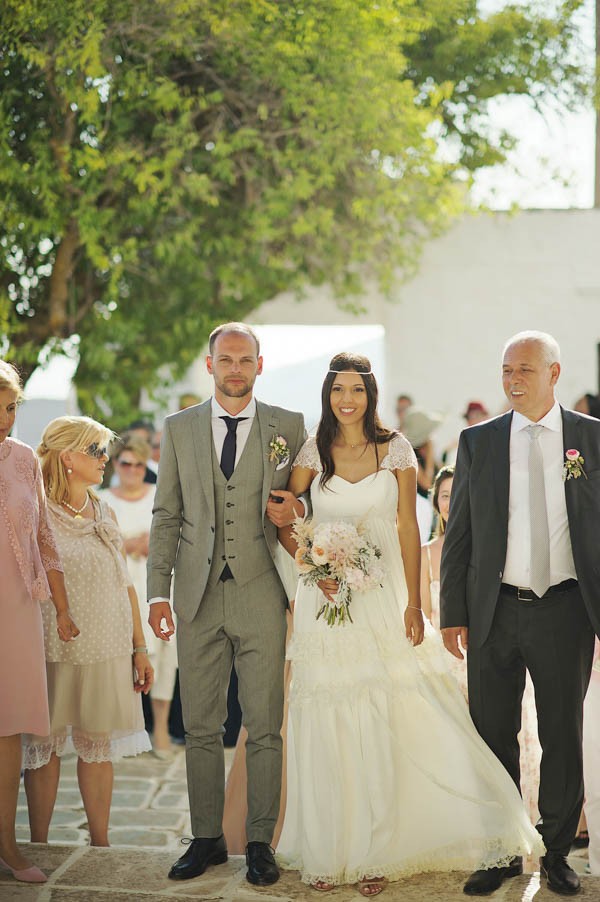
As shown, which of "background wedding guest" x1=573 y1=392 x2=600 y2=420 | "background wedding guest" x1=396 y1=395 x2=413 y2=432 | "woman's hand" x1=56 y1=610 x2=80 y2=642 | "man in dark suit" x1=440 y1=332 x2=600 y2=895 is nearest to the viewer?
"man in dark suit" x1=440 y1=332 x2=600 y2=895

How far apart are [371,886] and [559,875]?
701mm

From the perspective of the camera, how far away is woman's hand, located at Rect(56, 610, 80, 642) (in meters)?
4.54

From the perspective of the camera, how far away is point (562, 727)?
162 inches

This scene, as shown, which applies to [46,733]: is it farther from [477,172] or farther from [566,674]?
[477,172]

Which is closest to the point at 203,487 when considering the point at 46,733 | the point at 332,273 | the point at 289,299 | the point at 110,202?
the point at 46,733

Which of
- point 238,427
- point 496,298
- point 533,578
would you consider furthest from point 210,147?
point 533,578

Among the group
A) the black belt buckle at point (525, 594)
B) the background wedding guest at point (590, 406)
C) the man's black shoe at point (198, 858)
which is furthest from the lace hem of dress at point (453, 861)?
the background wedding guest at point (590, 406)

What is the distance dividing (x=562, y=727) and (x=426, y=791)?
576mm

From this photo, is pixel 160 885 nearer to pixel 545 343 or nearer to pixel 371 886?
pixel 371 886

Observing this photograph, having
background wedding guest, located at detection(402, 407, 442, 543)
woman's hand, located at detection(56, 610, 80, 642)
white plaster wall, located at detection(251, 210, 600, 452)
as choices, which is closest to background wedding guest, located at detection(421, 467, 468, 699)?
background wedding guest, located at detection(402, 407, 442, 543)

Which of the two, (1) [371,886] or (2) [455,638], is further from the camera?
(2) [455,638]

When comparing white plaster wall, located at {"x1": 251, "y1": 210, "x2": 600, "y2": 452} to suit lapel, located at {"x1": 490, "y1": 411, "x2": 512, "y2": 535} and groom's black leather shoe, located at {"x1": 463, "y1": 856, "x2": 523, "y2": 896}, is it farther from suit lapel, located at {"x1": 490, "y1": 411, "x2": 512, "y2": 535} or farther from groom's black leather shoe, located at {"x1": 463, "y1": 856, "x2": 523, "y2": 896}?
groom's black leather shoe, located at {"x1": 463, "y1": 856, "x2": 523, "y2": 896}

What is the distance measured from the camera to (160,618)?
4.30m

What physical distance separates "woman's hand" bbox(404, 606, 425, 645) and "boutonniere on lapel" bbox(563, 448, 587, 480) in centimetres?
79
